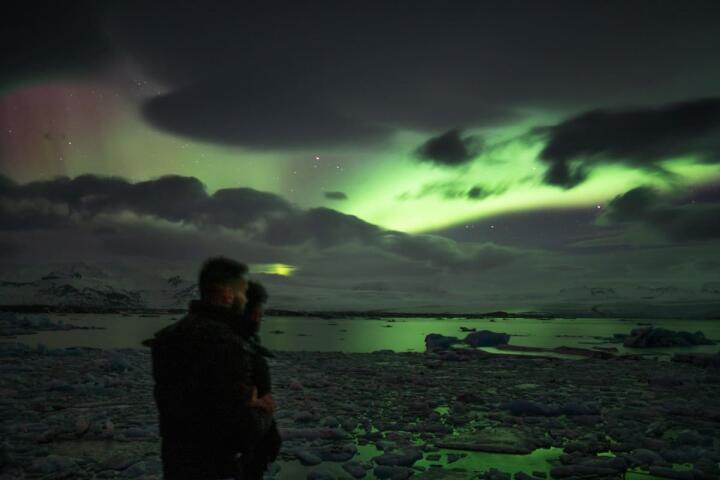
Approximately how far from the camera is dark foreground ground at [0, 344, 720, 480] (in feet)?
16.8

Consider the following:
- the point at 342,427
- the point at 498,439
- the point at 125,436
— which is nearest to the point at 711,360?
the point at 498,439

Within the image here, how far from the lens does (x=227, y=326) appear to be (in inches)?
101

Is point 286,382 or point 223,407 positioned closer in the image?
point 223,407

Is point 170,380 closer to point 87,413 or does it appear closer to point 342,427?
point 342,427

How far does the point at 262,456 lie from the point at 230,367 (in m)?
0.77

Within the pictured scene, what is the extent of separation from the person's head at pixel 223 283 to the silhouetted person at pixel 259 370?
4.8 inches

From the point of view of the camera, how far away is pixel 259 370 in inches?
106

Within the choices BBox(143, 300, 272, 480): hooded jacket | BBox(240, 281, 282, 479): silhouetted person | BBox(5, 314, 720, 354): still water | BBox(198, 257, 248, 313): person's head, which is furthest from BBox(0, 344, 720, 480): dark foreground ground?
BBox(5, 314, 720, 354): still water

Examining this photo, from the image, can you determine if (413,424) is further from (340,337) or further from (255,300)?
(340,337)

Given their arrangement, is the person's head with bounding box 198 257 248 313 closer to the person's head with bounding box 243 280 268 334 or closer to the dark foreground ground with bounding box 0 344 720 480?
the person's head with bounding box 243 280 268 334

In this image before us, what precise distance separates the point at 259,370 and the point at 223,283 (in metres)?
0.53

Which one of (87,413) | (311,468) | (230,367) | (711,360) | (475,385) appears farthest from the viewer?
(711,360)

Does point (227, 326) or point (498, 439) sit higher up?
point (227, 326)

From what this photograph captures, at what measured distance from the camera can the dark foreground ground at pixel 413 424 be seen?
512 centimetres
